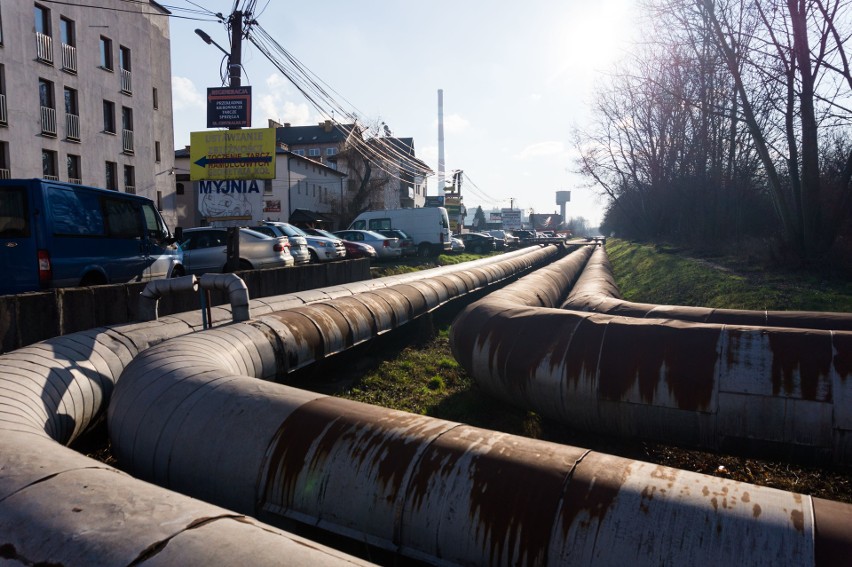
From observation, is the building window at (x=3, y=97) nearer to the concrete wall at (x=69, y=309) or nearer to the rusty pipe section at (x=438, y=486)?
the concrete wall at (x=69, y=309)

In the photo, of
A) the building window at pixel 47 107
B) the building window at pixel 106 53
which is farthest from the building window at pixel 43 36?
the building window at pixel 106 53

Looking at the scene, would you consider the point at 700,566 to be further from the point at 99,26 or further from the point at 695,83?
the point at 99,26

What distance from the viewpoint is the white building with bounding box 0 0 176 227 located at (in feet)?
71.0

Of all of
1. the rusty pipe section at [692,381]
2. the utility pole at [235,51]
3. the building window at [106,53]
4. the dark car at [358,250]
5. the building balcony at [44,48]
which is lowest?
the rusty pipe section at [692,381]

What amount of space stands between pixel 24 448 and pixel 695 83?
68.0 ft

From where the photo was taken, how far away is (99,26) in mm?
25938

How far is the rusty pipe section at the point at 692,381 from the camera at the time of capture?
4176mm

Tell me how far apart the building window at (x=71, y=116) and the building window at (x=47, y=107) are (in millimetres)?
785

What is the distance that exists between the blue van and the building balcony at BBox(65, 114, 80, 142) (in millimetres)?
18607

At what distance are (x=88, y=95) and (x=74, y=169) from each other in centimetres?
364

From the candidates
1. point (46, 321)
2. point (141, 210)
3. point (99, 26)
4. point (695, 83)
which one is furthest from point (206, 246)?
point (99, 26)

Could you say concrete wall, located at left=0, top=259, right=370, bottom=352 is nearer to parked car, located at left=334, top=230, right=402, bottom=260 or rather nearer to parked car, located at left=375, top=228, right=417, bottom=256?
parked car, located at left=334, top=230, right=402, bottom=260

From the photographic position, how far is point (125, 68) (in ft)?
93.0

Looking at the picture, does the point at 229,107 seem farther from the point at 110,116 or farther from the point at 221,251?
the point at 110,116
